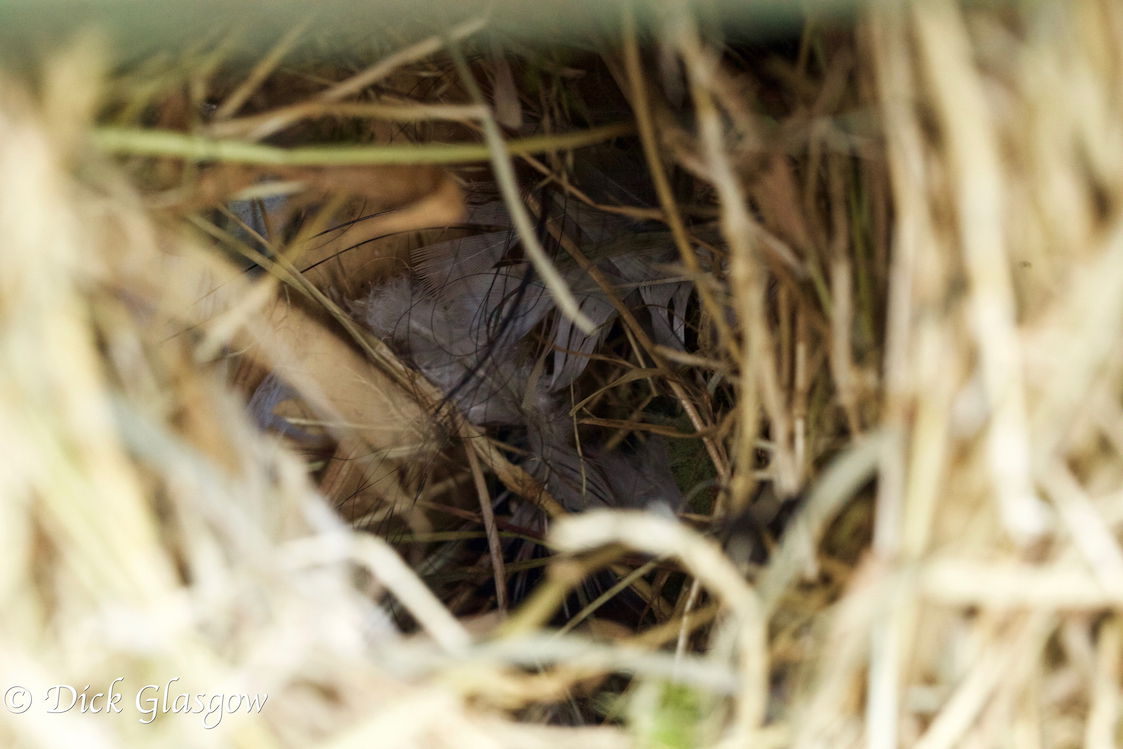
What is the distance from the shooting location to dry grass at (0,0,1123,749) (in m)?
0.25

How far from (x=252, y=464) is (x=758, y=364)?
0.68 ft

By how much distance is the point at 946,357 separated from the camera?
262 millimetres

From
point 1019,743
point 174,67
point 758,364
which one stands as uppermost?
point 174,67

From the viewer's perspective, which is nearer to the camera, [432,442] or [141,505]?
[141,505]

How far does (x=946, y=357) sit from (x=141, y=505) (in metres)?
0.28

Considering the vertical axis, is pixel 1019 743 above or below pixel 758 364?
below

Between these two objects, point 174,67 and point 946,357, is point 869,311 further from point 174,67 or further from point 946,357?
point 174,67

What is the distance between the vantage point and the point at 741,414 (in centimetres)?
36

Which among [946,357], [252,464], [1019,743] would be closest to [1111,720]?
[1019,743]

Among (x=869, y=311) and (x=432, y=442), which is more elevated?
(x=869, y=311)

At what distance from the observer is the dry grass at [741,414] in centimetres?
25

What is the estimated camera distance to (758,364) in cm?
32

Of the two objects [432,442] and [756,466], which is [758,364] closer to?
[756,466]

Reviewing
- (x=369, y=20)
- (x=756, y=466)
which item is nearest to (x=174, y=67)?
(x=369, y=20)
